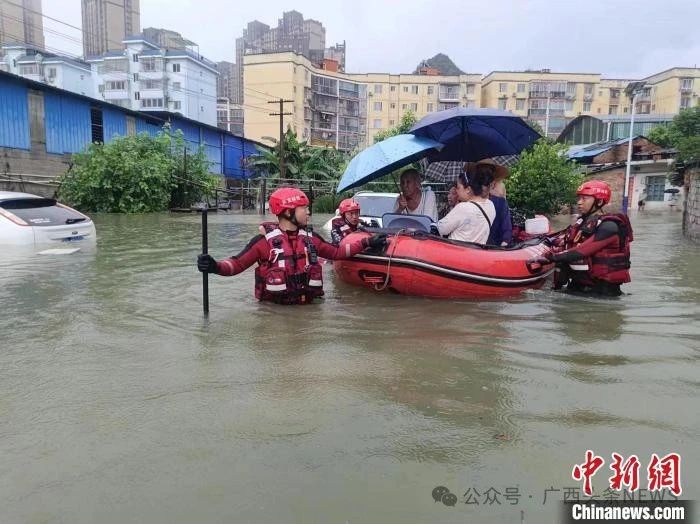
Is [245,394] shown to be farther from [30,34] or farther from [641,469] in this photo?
[30,34]

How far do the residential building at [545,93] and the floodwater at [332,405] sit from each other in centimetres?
7582

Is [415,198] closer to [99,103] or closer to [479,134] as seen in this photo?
[479,134]

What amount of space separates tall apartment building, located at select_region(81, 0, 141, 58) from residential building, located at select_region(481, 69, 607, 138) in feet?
149

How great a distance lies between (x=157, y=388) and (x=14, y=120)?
20010 mm

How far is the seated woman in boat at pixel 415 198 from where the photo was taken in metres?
7.13

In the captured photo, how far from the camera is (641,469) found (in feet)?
8.37

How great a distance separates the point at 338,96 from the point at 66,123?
180ft

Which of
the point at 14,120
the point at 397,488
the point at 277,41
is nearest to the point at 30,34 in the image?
the point at 14,120

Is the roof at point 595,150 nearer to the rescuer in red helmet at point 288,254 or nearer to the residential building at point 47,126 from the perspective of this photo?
the residential building at point 47,126

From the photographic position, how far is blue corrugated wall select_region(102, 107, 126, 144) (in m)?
24.9

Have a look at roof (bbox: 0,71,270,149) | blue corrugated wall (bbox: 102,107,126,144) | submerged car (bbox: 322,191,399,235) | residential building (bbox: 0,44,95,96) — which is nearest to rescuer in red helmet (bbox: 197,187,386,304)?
submerged car (bbox: 322,191,399,235)

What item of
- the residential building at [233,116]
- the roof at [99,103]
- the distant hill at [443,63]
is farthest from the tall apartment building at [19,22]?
the distant hill at [443,63]

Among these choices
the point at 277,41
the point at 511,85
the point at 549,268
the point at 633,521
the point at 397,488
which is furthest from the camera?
the point at 277,41

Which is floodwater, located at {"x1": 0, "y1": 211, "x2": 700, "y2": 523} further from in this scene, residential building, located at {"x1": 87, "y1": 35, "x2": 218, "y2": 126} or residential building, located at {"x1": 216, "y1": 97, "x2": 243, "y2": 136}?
residential building, located at {"x1": 216, "y1": 97, "x2": 243, "y2": 136}
